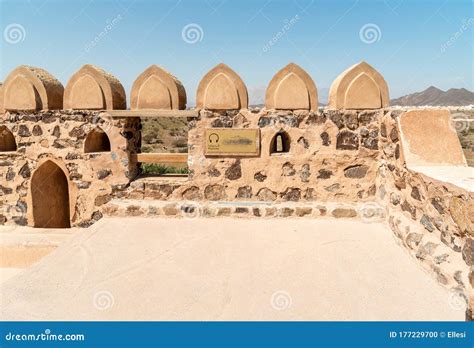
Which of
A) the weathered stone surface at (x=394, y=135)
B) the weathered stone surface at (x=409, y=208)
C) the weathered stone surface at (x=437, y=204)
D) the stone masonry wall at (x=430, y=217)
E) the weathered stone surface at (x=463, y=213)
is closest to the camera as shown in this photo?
the weathered stone surface at (x=463, y=213)

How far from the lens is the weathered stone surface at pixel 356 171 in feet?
16.4

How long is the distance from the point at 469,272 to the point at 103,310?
262cm

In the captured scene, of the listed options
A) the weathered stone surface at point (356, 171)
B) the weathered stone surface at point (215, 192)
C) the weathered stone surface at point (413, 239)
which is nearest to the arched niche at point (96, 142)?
the weathered stone surface at point (215, 192)

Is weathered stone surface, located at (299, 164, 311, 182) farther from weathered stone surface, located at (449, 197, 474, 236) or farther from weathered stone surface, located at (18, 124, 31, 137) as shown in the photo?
weathered stone surface, located at (18, 124, 31, 137)

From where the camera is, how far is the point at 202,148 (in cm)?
505

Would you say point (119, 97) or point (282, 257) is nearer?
point (282, 257)

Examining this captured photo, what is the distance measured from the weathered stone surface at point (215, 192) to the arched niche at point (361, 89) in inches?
74.5

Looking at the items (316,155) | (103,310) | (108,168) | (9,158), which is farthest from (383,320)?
(9,158)

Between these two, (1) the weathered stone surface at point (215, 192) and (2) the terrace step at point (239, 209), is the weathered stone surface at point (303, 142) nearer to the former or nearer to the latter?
(2) the terrace step at point (239, 209)

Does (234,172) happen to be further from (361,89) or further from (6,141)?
(6,141)

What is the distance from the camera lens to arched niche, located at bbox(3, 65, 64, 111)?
5125mm

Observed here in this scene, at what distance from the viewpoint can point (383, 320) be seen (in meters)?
2.60

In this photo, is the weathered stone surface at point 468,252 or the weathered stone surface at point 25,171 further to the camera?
the weathered stone surface at point 25,171

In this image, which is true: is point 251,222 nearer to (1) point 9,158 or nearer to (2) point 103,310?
(2) point 103,310
